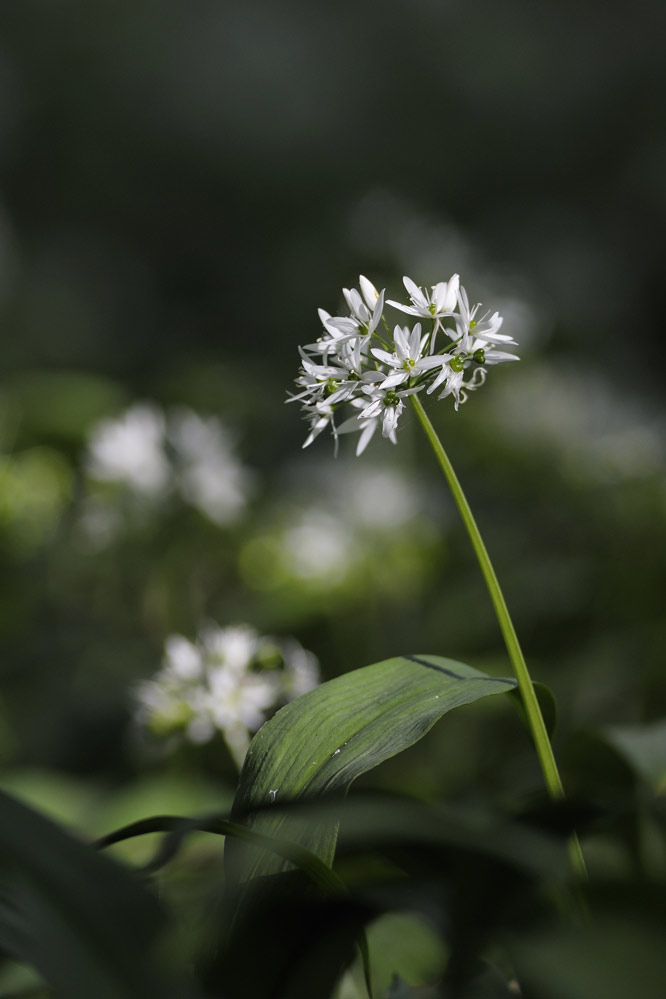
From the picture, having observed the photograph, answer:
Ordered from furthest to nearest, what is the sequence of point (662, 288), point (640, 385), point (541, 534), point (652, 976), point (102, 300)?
1. point (102, 300)
2. point (662, 288)
3. point (640, 385)
4. point (541, 534)
5. point (652, 976)

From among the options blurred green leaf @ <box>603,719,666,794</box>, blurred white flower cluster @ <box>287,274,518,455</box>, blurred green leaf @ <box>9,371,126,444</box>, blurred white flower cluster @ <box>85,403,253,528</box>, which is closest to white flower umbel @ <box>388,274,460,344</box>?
blurred white flower cluster @ <box>287,274,518,455</box>

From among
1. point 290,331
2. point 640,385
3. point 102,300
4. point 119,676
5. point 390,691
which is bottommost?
point 390,691

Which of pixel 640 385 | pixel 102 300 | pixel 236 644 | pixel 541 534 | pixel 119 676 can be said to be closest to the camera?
pixel 236 644

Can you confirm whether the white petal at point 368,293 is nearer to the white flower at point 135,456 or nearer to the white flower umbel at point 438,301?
the white flower umbel at point 438,301

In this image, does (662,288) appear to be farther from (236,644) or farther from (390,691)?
(390,691)

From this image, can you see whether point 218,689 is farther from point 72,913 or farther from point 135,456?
point 135,456

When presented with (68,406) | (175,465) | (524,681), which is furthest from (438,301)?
(68,406)

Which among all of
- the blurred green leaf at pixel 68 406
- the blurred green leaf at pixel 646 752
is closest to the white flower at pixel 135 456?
the blurred green leaf at pixel 68 406

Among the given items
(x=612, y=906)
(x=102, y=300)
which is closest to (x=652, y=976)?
(x=612, y=906)
